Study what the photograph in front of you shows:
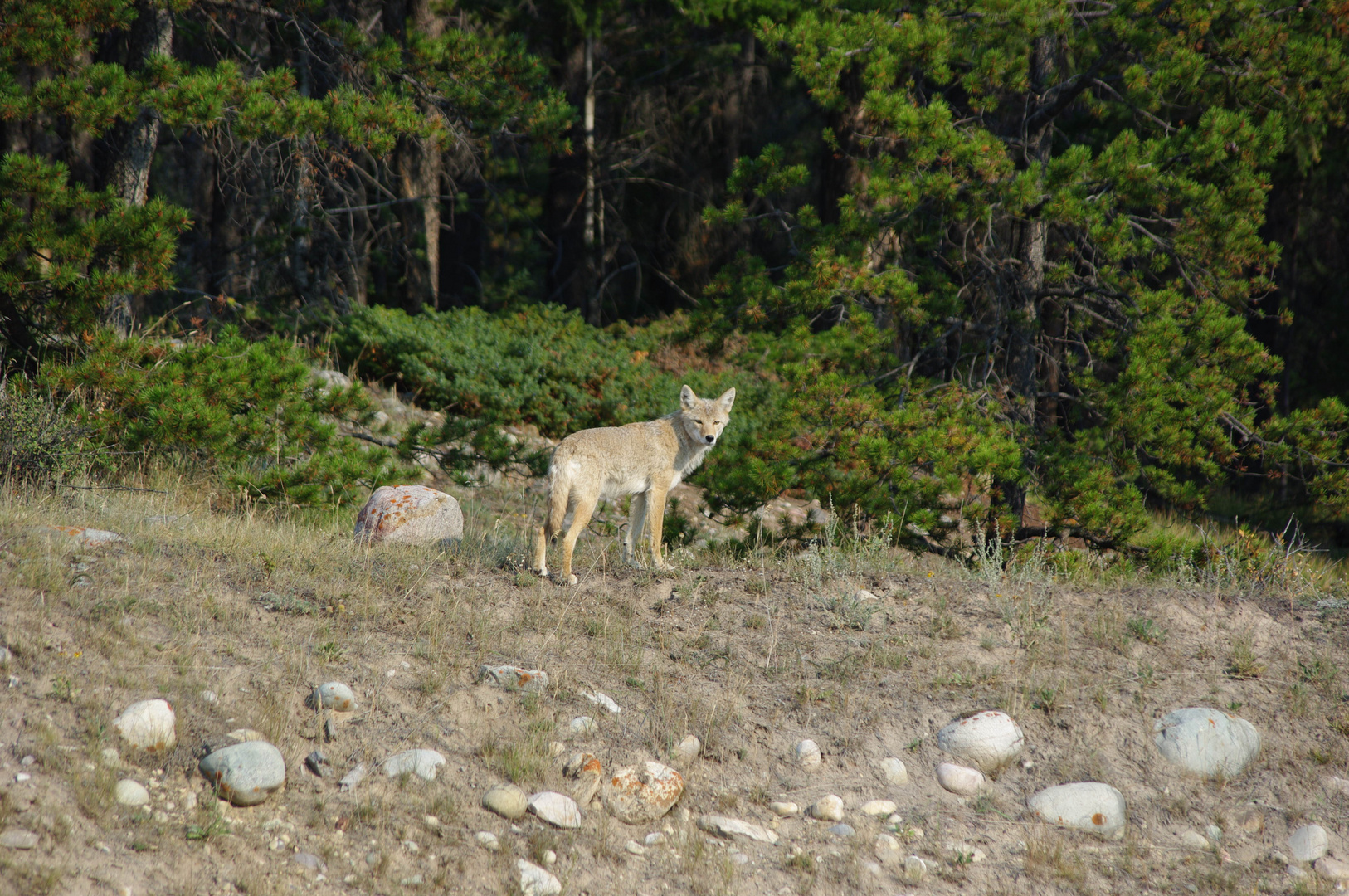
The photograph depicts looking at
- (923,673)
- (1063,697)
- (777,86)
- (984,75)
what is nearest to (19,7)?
(984,75)

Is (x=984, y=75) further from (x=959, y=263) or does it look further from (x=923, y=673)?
(x=923, y=673)

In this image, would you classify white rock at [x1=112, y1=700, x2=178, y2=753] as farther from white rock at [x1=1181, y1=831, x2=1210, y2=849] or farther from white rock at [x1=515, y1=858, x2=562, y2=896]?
white rock at [x1=1181, y1=831, x2=1210, y2=849]

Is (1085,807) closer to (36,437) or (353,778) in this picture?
(353,778)

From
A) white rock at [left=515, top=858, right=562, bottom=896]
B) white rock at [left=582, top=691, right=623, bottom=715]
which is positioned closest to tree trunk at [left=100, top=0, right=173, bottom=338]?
white rock at [left=582, top=691, right=623, bottom=715]

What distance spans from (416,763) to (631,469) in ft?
11.8

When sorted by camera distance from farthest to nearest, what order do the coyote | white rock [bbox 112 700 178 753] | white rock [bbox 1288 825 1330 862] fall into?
1. the coyote
2. white rock [bbox 1288 825 1330 862]
3. white rock [bbox 112 700 178 753]

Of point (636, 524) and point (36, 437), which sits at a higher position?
point (36, 437)

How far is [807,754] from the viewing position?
541 cm

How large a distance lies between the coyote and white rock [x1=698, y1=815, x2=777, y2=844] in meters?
2.66

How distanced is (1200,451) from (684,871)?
7.40 meters

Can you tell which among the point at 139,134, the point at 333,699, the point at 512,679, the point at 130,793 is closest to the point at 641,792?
the point at 512,679

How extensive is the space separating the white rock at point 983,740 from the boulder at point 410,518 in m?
4.46

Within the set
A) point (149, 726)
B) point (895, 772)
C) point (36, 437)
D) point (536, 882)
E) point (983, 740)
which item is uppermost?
point (36, 437)

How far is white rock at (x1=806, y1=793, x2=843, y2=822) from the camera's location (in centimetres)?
499
